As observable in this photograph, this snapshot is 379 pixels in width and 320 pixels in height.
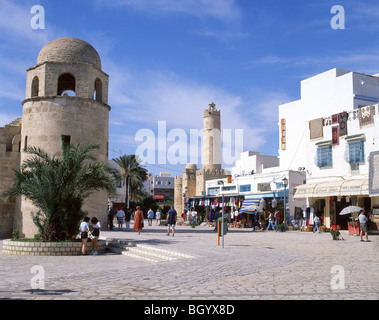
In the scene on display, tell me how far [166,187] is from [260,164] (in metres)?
45.9

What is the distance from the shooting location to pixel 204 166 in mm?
52969

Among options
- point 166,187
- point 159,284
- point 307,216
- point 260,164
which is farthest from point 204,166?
point 159,284

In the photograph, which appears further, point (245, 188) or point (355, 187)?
point (245, 188)

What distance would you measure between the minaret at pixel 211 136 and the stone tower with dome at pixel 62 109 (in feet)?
107

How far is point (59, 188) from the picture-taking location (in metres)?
13.8

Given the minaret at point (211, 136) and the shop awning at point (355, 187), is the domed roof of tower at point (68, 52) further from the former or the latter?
the minaret at point (211, 136)

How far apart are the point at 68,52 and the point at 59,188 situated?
949cm

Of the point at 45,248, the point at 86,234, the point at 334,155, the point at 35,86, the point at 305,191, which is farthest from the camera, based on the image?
the point at 305,191

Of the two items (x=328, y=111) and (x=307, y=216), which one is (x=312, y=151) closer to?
(x=307, y=216)

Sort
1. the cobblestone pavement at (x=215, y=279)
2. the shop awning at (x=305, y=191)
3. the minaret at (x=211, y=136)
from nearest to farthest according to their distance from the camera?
the cobblestone pavement at (x=215, y=279), the shop awning at (x=305, y=191), the minaret at (x=211, y=136)

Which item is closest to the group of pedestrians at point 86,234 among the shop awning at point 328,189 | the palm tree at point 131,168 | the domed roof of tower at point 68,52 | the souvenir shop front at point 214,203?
the domed roof of tower at point 68,52

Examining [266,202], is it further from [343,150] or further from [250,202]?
[343,150]

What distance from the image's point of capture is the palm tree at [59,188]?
1366 cm

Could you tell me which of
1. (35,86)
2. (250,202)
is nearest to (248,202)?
(250,202)
